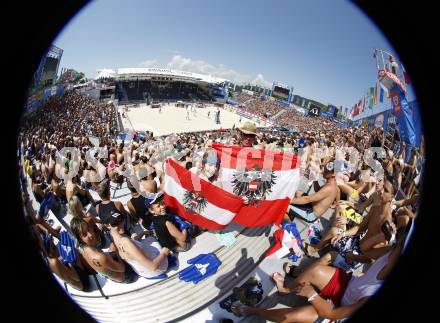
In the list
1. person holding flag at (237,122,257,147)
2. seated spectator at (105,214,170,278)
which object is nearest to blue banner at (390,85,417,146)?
person holding flag at (237,122,257,147)

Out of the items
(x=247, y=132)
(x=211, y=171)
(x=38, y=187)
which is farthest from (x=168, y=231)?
(x=247, y=132)

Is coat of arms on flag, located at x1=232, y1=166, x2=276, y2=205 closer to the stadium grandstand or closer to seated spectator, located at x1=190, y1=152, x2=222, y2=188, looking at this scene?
the stadium grandstand

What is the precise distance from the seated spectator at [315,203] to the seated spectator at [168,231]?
6.41 ft

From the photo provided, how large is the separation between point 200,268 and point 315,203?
2549 mm

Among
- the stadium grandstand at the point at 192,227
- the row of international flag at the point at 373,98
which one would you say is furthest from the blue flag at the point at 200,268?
the row of international flag at the point at 373,98

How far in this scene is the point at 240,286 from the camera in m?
2.48

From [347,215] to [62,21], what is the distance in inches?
177

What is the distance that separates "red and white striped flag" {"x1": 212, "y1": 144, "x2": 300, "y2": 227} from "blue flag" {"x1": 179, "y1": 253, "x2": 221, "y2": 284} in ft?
2.64

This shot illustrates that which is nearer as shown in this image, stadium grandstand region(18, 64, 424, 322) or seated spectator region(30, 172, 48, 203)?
stadium grandstand region(18, 64, 424, 322)

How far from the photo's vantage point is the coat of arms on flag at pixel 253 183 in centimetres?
343

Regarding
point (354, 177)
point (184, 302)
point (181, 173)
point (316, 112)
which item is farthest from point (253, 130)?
point (316, 112)

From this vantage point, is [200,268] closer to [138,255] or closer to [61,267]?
[138,255]

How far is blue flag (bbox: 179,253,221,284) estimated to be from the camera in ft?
8.42

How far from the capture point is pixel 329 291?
214cm
